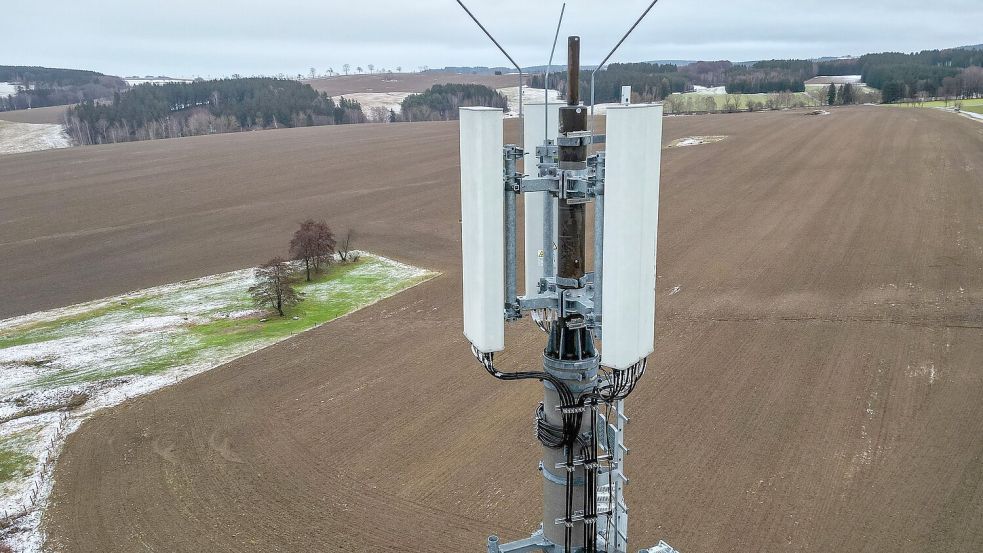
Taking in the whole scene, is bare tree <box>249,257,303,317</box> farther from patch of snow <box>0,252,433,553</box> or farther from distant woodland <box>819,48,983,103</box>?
distant woodland <box>819,48,983,103</box>

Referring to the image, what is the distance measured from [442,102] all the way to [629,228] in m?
154

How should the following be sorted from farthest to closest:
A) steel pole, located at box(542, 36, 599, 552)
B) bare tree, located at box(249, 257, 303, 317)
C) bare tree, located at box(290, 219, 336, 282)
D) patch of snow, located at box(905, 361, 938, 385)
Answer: bare tree, located at box(290, 219, 336, 282) → bare tree, located at box(249, 257, 303, 317) → patch of snow, located at box(905, 361, 938, 385) → steel pole, located at box(542, 36, 599, 552)

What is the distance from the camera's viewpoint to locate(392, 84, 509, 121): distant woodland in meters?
150

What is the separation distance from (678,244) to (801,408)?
21.0 m

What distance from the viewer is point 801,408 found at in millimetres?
22766

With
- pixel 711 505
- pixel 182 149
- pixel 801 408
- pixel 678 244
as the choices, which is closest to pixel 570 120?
pixel 711 505

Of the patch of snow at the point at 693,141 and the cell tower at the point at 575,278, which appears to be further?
the patch of snow at the point at 693,141

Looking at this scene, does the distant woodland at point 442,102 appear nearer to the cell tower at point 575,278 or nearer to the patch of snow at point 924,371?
the patch of snow at point 924,371

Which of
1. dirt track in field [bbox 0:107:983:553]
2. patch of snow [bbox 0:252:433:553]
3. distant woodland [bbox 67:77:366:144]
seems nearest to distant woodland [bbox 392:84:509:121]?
distant woodland [bbox 67:77:366:144]

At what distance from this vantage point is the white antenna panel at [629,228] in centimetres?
608

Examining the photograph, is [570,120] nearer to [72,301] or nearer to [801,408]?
[801,408]

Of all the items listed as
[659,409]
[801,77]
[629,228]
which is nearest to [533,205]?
[629,228]

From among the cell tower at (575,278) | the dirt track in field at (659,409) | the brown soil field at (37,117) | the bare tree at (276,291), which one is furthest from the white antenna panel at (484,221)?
A: the brown soil field at (37,117)

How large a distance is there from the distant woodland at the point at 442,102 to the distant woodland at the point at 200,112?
35.2ft
